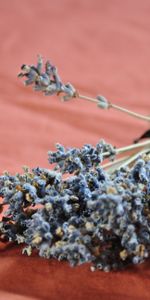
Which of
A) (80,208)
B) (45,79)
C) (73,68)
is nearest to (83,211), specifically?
(80,208)

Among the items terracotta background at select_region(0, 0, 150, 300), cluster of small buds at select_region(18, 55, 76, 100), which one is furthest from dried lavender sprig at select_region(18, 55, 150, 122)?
terracotta background at select_region(0, 0, 150, 300)

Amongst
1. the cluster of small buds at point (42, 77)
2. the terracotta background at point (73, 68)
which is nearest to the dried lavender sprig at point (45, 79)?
the cluster of small buds at point (42, 77)

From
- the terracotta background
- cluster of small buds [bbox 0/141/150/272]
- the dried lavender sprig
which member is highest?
the terracotta background

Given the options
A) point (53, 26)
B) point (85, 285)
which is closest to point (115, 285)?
point (85, 285)

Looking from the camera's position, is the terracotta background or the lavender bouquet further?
the terracotta background

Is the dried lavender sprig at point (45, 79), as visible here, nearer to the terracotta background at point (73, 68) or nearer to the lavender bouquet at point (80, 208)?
the lavender bouquet at point (80, 208)

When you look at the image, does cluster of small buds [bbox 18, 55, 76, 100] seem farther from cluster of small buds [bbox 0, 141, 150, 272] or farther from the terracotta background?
the terracotta background

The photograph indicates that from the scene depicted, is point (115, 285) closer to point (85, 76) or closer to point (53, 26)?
point (85, 76)

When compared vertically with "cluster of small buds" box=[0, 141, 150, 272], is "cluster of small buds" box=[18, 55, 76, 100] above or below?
above
